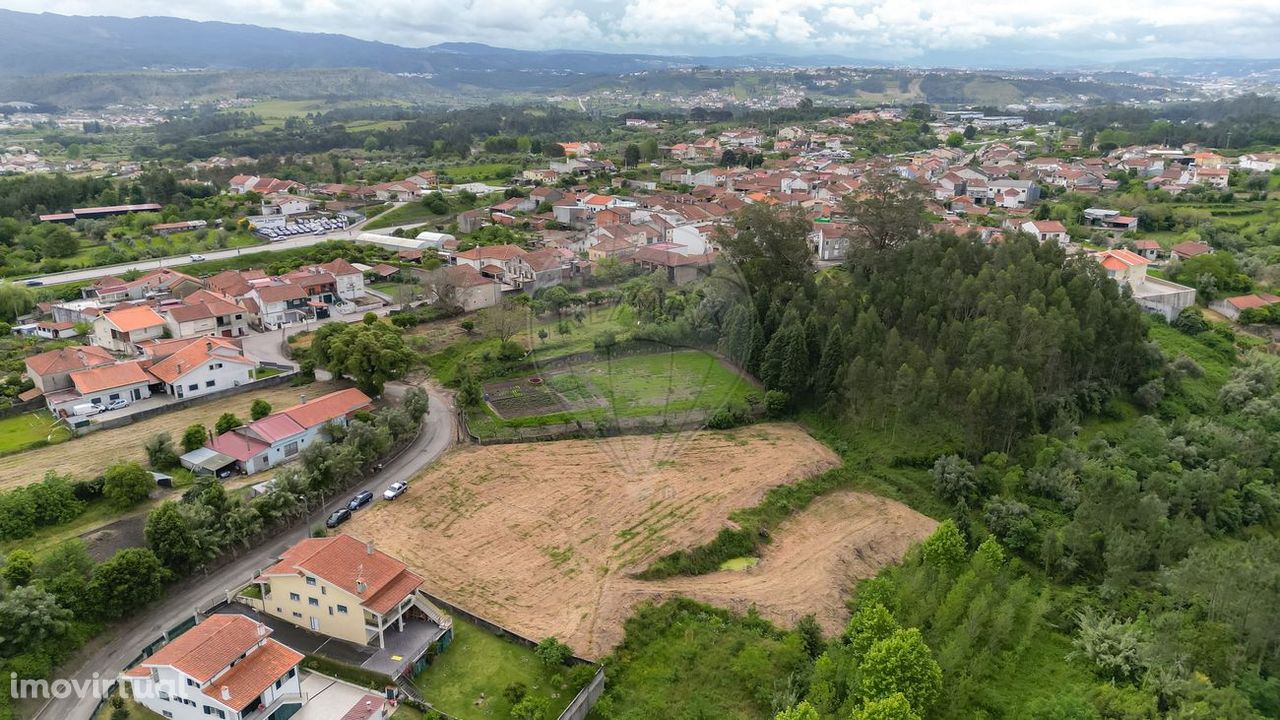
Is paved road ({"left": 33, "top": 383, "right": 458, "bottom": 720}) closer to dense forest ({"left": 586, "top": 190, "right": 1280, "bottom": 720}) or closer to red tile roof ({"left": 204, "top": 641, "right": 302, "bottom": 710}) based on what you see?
red tile roof ({"left": 204, "top": 641, "right": 302, "bottom": 710})

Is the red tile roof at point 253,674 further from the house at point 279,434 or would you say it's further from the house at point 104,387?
the house at point 104,387

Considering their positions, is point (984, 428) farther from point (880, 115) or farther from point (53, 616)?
point (880, 115)

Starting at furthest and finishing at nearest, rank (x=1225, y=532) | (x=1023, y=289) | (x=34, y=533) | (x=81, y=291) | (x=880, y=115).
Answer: (x=880, y=115)
(x=81, y=291)
(x=1023, y=289)
(x=1225, y=532)
(x=34, y=533)

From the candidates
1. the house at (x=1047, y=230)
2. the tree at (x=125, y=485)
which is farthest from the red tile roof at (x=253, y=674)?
the house at (x=1047, y=230)

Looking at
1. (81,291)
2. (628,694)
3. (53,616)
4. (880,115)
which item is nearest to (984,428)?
(628,694)

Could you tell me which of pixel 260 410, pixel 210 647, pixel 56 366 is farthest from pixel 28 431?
pixel 210 647

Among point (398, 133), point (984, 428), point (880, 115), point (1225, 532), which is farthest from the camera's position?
point (880, 115)

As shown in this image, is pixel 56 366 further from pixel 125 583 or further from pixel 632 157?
pixel 632 157
